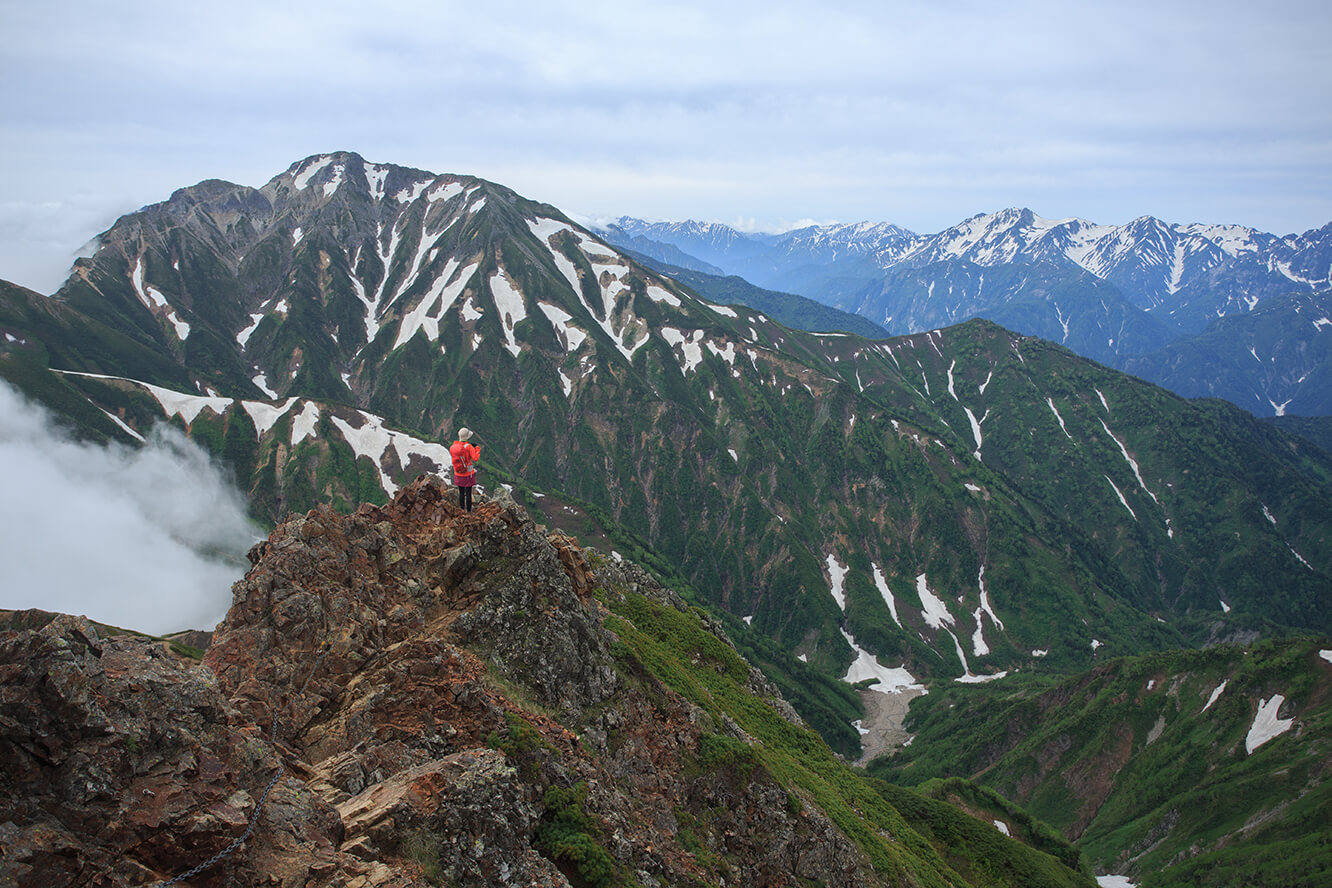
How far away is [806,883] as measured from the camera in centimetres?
3666

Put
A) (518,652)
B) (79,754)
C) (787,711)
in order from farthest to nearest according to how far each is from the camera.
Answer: (787,711) → (518,652) → (79,754)

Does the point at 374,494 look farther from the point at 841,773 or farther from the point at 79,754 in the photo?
the point at 79,754

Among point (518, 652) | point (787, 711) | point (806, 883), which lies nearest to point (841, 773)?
point (787, 711)

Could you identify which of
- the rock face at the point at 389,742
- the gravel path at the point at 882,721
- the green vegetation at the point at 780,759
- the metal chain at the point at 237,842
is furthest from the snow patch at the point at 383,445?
the metal chain at the point at 237,842

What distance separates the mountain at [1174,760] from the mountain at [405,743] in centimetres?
7621

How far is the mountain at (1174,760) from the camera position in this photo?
3632 inches

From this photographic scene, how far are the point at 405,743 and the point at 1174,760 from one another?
462 feet

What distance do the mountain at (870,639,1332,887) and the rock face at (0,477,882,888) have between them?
9144 cm

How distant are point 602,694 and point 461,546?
422 inches

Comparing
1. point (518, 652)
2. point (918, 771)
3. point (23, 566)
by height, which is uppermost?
point (518, 652)

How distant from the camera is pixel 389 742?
21.8m

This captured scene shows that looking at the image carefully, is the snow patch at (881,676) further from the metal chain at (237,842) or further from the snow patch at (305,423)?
the metal chain at (237,842)

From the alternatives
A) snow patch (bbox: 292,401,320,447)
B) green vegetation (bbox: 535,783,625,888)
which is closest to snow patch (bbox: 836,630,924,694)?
snow patch (bbox: 292,401,320,447)

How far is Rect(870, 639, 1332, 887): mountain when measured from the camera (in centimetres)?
9225
